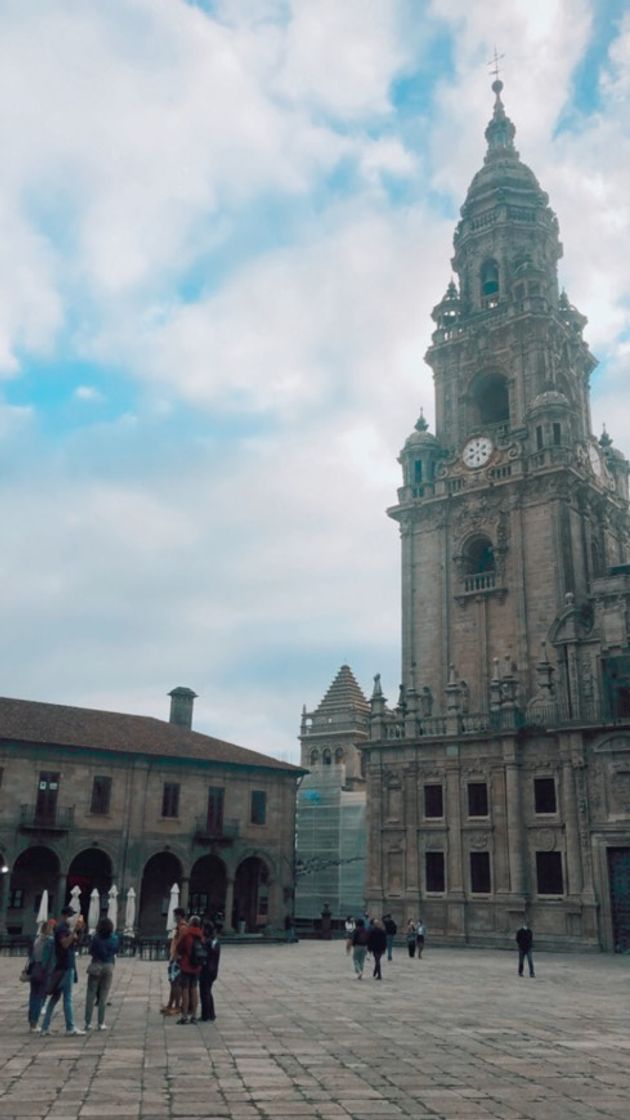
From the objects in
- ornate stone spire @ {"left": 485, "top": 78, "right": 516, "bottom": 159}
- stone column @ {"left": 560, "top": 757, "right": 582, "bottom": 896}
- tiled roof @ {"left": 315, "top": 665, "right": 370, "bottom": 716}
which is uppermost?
ornate stone spire @ {"left": 485, "top": 78, "right": 516, "bottom": 159}

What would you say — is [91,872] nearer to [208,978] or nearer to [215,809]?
[215,809]

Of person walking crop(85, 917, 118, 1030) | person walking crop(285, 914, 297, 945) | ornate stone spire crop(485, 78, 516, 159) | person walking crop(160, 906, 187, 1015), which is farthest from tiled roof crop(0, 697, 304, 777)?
ornate stone spire crop(485, 78, 516, 159)

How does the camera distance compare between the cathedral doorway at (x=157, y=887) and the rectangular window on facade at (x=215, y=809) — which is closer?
the cathedral doorway at (x=157, y=887)

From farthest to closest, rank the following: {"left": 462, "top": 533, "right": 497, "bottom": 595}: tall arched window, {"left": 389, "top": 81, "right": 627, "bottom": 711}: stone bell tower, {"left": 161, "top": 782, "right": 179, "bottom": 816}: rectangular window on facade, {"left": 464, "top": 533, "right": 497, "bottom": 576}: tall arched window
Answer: {"left": 464, "top": 533, "right": 497, "bottom": 576}: tall arched window < {"left": 462, "top": 533, "right": 497, "bottom": 595}: tall arched window < {"left": 389, "top": 81, "right": 627, "bottom": 711}: stone bell tower < {"left": 161, "top": 782, "right": 179, "bottom": 816}: rectangular window on facade

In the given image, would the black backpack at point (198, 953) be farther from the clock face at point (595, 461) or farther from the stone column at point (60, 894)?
the clock face at point (595, 461)

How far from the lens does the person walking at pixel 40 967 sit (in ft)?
45.8

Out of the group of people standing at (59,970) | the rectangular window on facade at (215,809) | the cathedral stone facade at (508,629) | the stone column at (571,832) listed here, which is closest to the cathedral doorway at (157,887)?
the rectangular window on facade at (215,809)

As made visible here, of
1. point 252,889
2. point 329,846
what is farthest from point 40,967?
point 329,846

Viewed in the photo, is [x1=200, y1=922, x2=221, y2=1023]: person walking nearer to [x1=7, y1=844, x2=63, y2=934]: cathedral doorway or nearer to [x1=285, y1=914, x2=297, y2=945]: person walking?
[x1=7, y1=844, x2=63, y2=934]: cathedral doorway

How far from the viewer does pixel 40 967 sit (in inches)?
550

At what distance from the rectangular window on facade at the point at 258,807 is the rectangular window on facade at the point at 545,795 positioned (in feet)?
50.1

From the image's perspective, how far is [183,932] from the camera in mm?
15719

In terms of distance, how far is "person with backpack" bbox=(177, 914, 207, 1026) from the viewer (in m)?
15.6

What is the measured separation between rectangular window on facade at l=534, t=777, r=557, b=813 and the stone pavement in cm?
1659
